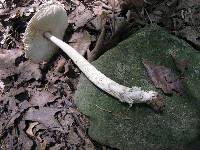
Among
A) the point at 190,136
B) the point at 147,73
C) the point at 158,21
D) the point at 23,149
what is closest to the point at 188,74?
the point at 147,73

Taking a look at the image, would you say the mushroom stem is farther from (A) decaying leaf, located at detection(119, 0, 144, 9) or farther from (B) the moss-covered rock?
(A) decaying leaf, located at detection(119, 0, 144, 9)

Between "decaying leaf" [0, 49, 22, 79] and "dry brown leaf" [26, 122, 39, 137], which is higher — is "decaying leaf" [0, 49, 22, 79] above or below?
above

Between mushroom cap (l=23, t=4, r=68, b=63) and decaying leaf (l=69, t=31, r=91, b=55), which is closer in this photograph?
mushroom cap (l=23, t=4, r=68, b=63)

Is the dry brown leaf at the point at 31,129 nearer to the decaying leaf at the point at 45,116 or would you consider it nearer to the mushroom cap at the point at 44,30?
the decaying leaf at the point at 45,116

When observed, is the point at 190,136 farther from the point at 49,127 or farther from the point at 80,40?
the point at 80,40

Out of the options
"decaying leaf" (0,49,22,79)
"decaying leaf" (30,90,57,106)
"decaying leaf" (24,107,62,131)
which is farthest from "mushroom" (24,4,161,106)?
"decaying leaf" (24,107,62,131)

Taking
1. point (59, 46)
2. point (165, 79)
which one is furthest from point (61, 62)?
point (165, 79)

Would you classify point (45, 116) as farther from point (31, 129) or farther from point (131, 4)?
point (131, 4)
